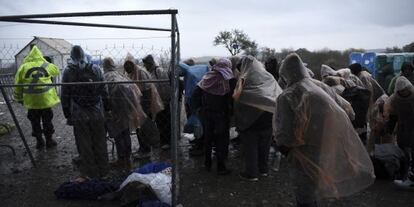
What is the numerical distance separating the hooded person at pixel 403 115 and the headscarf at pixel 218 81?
2.15 meters

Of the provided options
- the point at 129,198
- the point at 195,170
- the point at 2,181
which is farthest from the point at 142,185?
the point at 2,181

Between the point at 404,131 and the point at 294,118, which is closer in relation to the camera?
the point at 294,118

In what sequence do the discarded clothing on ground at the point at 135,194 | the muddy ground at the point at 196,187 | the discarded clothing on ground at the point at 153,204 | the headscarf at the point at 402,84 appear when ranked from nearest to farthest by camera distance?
the discarded clothing on ground at the point at 153,204 < the discarded clothing on ground at the point at 135,194 < the muddy ground at the point at 196,187 < the headscarf at the point at 402,84

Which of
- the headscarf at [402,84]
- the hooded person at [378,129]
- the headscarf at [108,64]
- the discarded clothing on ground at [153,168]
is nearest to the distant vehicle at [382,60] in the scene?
the hooded person at [378,129]

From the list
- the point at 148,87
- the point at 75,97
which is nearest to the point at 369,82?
the point at 148,87

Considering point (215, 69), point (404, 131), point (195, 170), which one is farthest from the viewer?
point (195, 170)

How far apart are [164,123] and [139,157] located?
88 centimetres

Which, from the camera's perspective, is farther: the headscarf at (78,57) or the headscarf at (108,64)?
the headscarf at (108,64)

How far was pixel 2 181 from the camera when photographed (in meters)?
5.54

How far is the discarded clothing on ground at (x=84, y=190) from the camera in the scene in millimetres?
4680

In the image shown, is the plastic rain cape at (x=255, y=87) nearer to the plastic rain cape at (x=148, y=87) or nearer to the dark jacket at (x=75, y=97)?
the plastic rain cape at (x=148, y=87)

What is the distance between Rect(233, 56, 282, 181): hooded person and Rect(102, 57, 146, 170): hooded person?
59.9 inches

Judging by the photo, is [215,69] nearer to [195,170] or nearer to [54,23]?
[195,170]

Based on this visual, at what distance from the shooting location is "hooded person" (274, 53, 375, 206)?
316 centimetres
